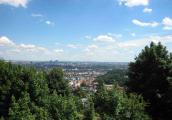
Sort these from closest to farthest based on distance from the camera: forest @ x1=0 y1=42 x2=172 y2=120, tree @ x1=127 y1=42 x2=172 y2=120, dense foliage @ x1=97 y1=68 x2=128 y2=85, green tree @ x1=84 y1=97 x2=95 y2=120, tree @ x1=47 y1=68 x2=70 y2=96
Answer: forest @ x1=0 y1=42 x2=172 y2=120
green tree @ x1=84 y1=97 x2=95 y2=120
tree @ x1=127 y1=42 x2=172 y2=120
dense foliage @ x1=97 y1=68 x2=128 y2=85
tree @ x1=47 y1=68 x2=70 y2=96

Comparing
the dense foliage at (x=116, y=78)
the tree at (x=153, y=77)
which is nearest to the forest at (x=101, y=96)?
the tree at (x=153, y=77)

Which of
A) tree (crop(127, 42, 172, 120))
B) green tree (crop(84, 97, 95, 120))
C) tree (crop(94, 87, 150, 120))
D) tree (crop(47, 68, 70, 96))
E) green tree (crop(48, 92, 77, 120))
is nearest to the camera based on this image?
tree (crop(94, 87, 150, 120))

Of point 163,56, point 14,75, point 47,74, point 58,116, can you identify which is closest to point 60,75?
point 47,74

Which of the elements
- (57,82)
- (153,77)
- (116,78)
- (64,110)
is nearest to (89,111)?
(64,110)

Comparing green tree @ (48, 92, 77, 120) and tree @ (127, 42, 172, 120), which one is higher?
tree @ (127, 42, 172, 120)

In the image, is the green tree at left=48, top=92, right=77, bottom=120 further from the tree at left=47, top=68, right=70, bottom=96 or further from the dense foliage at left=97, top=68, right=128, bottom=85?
the tree at left=47, top=68, right=70, bottom=96

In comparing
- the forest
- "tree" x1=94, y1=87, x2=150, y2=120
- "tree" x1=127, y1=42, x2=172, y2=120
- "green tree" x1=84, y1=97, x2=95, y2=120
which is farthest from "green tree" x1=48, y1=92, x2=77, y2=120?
"tree" x1=127, y1=42, x2=172, y2=120

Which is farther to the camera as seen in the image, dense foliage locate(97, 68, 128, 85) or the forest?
dense foliage locate(97, 68, 128, 85)

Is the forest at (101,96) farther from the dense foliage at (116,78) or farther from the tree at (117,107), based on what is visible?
the dense foliage at (116,78)
